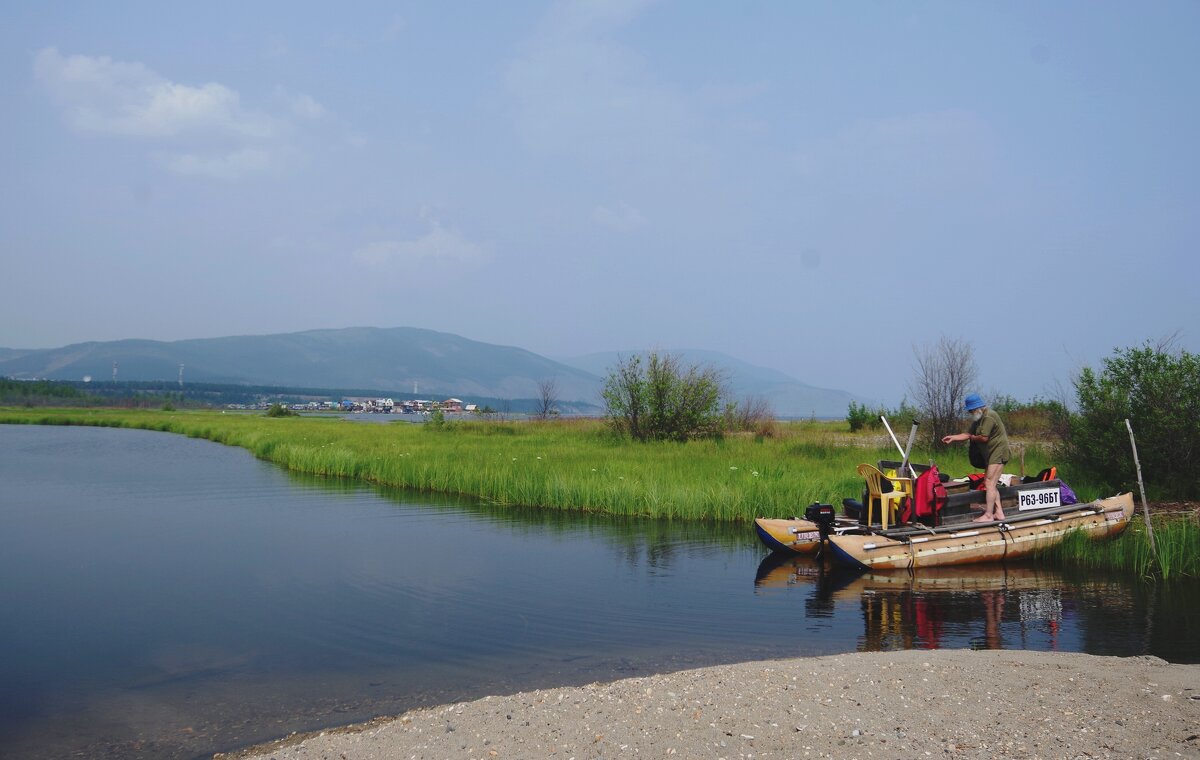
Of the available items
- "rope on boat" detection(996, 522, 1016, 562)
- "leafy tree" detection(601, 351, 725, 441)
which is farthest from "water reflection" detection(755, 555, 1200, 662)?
"leafy tree" detection(601, 351, 725, 441)

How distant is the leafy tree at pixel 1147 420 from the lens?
711 inches

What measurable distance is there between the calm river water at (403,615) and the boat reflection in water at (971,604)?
0.19 feet

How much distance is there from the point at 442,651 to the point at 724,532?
32.7ft

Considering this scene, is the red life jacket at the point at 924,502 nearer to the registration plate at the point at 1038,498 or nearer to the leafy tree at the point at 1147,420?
the registration plate at the point at 1038,498

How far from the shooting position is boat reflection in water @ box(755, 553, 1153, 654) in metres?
10.7

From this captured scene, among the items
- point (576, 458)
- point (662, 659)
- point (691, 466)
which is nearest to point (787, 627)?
point (662, 659)

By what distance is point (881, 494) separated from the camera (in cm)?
1510

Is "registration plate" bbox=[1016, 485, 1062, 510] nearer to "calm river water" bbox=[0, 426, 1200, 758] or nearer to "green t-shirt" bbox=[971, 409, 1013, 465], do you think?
"calm river water" bbox=[0, 426, 1200, 758]

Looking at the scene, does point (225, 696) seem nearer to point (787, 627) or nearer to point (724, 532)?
point (787, 627)

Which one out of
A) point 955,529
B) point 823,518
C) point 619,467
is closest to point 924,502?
point 955,529

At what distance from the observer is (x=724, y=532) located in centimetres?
1923

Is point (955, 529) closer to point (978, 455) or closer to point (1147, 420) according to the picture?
point (978, 455)

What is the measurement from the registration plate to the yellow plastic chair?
219 centimetres

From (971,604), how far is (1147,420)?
8.57 metres
